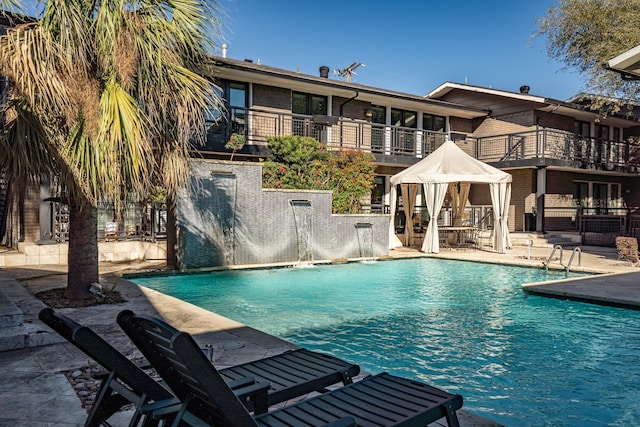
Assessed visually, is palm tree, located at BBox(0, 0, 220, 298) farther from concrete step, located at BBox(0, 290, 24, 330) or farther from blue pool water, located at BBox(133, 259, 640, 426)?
blue pool water, located at BBox(133, 259, 640, 426)

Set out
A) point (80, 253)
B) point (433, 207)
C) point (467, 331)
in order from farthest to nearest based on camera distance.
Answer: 1. point (433, 207)
2. point (80, 253)
3. point (467, 331)

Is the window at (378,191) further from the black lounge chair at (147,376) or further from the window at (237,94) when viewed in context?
the black lounge chair at (147,376)

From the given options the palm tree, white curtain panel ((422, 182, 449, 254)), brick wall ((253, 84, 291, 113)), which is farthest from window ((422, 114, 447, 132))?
the palm tree

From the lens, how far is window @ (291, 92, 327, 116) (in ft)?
62.1

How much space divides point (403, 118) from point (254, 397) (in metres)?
20.5

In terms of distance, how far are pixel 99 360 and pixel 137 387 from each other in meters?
0.23

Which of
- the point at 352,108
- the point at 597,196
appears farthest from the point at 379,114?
the point at 597,196

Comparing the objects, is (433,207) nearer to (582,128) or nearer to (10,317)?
(10,317)

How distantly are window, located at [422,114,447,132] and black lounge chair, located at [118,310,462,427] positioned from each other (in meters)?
20.6

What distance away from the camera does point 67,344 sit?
4.90 m

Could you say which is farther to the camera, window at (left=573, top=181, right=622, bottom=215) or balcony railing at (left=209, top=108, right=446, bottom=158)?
window at (left=573, top=181, right=622, bottom=215)

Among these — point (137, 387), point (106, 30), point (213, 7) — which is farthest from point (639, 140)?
point (137, 387)

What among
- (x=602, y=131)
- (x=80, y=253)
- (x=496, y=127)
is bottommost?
(x=80, y=253)

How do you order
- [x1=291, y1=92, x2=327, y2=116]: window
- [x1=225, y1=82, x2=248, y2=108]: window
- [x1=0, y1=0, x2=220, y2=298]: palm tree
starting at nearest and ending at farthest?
1. [x1=0, y1=0, x2=220, y2=298]: palm tree
2. [x1=225, y1=82, x2=248, y2=108]: window
3. [x1=291, y1=92, x2=327, y2=116]: window
